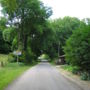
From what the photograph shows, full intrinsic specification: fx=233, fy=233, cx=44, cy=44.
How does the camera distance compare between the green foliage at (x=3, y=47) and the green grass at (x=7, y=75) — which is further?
the green foliage at (x=3, y=47)

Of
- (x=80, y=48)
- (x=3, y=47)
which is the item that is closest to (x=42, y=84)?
(x=80, y=48)

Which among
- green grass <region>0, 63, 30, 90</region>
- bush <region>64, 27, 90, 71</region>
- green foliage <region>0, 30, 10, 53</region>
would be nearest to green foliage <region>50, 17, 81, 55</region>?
green foliage <region>0, 30, 10, 53</region>

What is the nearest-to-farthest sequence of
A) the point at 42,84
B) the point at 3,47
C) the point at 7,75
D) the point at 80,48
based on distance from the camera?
the point at 42,84, the point at 80,48, the point at 7,75, the point at 3,47

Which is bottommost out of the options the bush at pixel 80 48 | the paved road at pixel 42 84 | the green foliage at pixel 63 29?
the paved road at pixel 42 84

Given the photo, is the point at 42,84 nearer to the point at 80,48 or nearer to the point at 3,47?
the point at 80,48

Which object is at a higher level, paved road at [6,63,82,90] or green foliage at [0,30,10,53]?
green foliage at [0,30,10,53]

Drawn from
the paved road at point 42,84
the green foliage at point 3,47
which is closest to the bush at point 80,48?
the paved road at point 42,84

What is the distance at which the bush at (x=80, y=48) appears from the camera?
21.4 meters

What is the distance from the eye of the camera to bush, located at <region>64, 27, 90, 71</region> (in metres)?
21.4

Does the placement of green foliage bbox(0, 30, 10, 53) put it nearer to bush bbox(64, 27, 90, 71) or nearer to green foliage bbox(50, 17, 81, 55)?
green foliage bbox(50, 17, 81, 55)

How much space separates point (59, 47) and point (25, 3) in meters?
35.4

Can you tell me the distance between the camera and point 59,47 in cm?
8394

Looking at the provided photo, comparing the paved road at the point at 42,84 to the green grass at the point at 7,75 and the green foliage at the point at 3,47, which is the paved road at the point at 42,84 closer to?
the green grass at the point at 7,75

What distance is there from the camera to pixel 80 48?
71.4ft
